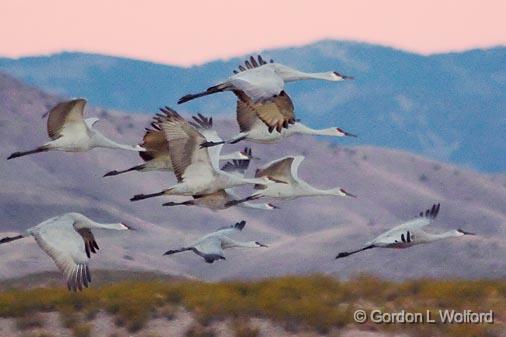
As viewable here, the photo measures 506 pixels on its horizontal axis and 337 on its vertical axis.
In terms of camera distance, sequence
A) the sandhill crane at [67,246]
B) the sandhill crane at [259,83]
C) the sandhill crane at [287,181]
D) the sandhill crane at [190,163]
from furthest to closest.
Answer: the sandhill crane at [287,181], the sandhill crane at [190,163], the sandhill crane at [67,246], the sandhill crane at [259,83]

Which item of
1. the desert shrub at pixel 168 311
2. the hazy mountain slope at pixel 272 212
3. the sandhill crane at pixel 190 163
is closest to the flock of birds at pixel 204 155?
the sandhill crane at pixel 190 163

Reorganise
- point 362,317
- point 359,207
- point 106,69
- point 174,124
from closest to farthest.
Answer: point 174,124, point 362,317, point 359,207, point 106,69

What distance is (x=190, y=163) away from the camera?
19.5 meters

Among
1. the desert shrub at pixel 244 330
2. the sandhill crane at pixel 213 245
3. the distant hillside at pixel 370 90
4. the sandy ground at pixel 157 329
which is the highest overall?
the sandhill crane at pixel 213 245

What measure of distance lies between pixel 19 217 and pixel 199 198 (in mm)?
46527

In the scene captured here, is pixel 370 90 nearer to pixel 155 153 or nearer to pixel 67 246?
pixel 155 153

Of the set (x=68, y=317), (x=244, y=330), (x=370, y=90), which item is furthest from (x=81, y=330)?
(x=370, y=90)

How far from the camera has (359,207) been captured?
79.7 metres

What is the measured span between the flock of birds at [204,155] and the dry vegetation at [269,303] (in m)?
0.90

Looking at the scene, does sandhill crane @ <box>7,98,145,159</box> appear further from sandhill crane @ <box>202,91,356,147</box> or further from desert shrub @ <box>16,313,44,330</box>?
desert shrub @ <box>16,313,44,330</box>

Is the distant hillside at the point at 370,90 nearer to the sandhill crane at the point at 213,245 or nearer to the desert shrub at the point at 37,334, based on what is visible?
the sandhill crane at the point at 213,245

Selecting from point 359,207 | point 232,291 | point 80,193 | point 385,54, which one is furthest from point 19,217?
point 385,54

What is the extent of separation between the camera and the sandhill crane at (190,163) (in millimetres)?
19016

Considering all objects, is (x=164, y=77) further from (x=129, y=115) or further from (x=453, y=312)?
(x=453, y=312)
